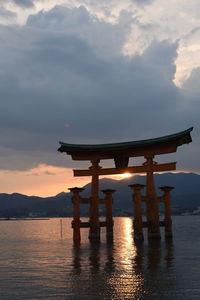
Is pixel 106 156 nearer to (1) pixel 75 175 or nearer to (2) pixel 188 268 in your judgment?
(1) pixel 75 175

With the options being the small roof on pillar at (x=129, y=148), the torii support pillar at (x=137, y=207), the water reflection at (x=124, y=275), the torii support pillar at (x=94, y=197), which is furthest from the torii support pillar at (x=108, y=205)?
the water reflection at (x=124, y=275)

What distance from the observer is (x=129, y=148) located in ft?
80.0

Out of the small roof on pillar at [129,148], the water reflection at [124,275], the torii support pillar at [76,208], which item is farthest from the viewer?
the torii support pillar at [76,208]

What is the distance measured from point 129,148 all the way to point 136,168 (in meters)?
1.45

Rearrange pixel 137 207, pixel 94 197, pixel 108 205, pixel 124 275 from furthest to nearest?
1. pixel 108 205
2. pixel 94 197
3. pixel 137 207
4. pixel 124 275

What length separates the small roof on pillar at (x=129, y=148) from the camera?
74.3 ft

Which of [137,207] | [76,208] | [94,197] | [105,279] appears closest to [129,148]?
[137,207]

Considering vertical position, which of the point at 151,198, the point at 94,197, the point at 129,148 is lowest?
the point at 151,198

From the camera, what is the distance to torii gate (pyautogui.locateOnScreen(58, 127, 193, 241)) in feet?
76.0

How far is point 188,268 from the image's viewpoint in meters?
13.5

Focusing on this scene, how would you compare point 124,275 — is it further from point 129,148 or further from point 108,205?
point 108,205

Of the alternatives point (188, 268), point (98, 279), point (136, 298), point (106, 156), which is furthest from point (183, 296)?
point (106, 156)

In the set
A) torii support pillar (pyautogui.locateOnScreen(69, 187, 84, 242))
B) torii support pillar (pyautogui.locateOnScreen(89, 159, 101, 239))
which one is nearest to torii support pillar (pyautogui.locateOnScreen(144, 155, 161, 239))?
torii support pillar (pyautogui.locateOnScreen(89, 159, 101, 239))

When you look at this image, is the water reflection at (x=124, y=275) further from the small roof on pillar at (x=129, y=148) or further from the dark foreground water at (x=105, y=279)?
the small roof on pillar at (x=129, y=148)
